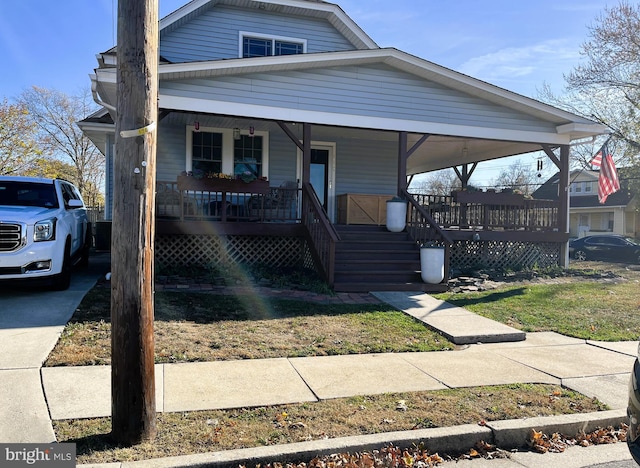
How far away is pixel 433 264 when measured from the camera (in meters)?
9.45

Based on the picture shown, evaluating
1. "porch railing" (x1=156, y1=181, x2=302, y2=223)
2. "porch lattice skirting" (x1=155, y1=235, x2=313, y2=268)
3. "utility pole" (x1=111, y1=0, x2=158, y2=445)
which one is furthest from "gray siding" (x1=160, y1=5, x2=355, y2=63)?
"utility pole" (x1=111, y1=0, x2=158, y2=445)

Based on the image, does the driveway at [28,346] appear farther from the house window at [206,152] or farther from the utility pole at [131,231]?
the house window at [206,152]

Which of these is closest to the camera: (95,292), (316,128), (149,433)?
(149,433)

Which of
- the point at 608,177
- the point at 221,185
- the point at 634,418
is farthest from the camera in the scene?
the point at 608,177

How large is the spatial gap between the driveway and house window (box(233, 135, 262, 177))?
207 inches

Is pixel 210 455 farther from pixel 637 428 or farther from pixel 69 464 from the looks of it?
pixel 637 428

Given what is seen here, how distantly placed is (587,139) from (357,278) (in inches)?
359

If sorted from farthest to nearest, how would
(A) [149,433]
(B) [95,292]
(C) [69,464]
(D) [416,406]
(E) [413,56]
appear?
1. (E) [413,56]
2. (B) [95,292]
3. (D) [416,406]
4. (A) [149,433]
5. (C) [69,464]

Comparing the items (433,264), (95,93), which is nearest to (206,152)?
(95,93)

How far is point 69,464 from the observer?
3000 millimetres

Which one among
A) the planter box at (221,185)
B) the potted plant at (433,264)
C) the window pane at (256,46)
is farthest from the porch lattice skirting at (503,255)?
the window pane at (256,46)

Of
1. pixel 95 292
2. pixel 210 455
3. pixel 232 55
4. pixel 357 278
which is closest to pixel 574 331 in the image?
pixel 357 278

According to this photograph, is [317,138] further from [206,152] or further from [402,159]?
[402,159]

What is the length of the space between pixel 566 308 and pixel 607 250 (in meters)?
16.5
